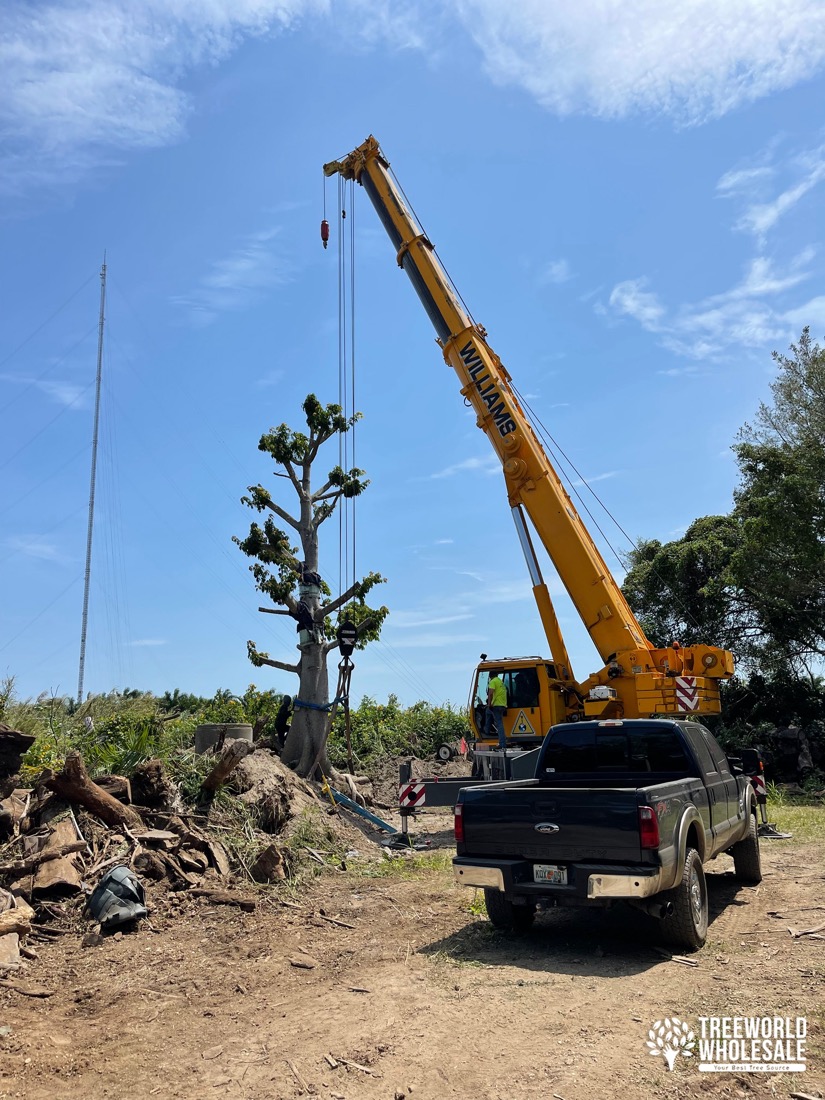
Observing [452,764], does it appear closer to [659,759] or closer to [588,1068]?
[659,759]

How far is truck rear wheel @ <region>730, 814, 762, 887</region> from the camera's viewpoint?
10.0 metres

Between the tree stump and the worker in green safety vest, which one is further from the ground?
the worker in green safety vest

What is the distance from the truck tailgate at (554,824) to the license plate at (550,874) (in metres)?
0.07

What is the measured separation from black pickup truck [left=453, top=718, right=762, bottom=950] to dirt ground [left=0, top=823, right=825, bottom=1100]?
508mm

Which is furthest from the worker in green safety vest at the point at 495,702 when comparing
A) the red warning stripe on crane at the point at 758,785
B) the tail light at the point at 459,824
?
the tail light at the point at 459,824

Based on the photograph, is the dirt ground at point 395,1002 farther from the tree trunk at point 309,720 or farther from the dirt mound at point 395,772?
the dirt mound at point 395,772

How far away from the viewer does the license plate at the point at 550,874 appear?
717 cm

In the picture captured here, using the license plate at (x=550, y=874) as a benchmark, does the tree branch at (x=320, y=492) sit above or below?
above

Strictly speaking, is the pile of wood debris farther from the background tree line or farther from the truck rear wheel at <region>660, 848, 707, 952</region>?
the background tree line

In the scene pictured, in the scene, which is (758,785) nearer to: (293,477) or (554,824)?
(554,824)

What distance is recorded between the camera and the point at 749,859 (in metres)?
A: 10.1

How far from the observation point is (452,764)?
940 inches

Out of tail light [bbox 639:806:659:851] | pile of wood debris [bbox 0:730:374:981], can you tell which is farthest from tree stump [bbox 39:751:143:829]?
tail light [bbox 639:806:659:851]

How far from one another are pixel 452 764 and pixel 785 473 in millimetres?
12213
